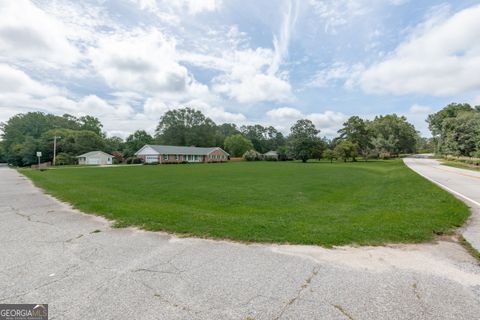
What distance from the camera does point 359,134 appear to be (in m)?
63.9

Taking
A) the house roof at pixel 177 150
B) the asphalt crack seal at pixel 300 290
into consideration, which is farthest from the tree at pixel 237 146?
the asphalt crack seal at pixel 300 290

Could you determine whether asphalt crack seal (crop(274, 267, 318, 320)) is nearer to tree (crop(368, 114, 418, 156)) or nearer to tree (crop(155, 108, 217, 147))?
tree (crop(368, 114, 418, 156))

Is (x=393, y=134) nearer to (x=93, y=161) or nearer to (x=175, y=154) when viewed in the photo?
(x=175, y=154)

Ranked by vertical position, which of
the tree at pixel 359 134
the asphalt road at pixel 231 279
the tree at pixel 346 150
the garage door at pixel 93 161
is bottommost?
the asphalt road at pixel 231 279

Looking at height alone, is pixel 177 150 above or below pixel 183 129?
below

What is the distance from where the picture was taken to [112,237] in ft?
16.0

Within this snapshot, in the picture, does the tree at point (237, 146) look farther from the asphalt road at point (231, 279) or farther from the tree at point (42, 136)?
the asphalt road at point (231, 279)

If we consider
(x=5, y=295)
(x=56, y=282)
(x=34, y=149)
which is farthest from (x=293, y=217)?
(x=34, y=149)

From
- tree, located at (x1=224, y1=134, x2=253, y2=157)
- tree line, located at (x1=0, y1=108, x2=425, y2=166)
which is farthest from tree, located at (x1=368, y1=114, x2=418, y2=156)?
tree, located at (x1=224, y1=134, x2=253, y2=157)

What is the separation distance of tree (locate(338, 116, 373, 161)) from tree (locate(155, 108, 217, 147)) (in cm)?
4532

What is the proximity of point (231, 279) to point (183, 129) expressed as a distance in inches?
3048

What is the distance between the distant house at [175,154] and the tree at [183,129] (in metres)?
12.9

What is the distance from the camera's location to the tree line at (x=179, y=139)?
5588 cm

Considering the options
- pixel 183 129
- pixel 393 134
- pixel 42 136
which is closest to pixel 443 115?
pixel 393 134
